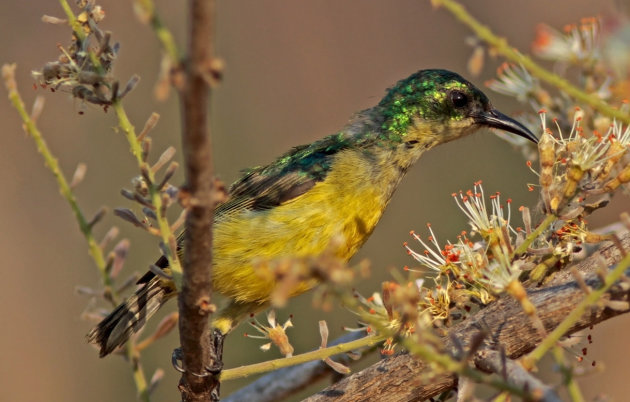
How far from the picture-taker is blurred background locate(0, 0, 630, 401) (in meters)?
6.00

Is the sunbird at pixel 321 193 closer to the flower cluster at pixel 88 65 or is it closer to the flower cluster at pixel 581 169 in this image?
the flower cluster at pixel 581 169

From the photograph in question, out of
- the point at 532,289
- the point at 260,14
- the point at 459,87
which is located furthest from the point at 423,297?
the point at 260,14

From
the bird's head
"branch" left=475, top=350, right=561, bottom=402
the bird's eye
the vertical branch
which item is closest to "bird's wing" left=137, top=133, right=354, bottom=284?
the bird's head

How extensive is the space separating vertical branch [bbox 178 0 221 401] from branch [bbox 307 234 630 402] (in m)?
0.47

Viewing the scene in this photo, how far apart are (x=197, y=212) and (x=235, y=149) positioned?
5.11 metres

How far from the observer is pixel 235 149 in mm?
6816

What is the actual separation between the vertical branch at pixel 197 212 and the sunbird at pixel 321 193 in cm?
73

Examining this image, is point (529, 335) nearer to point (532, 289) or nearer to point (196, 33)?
point (532, 289)

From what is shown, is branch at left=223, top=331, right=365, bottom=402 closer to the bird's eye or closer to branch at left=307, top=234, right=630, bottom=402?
branch at left=307, top=234, right=630, bottom=402

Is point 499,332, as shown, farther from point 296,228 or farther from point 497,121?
point 497,121

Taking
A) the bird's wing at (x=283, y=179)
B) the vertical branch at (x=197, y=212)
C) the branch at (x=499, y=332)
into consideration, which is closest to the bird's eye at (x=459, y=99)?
the bird's wing at (x=283, y=179)

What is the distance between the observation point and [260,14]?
8.54 meters

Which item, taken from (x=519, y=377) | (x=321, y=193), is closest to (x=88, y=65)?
(x=519, y=377)

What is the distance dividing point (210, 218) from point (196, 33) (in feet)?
2.01
